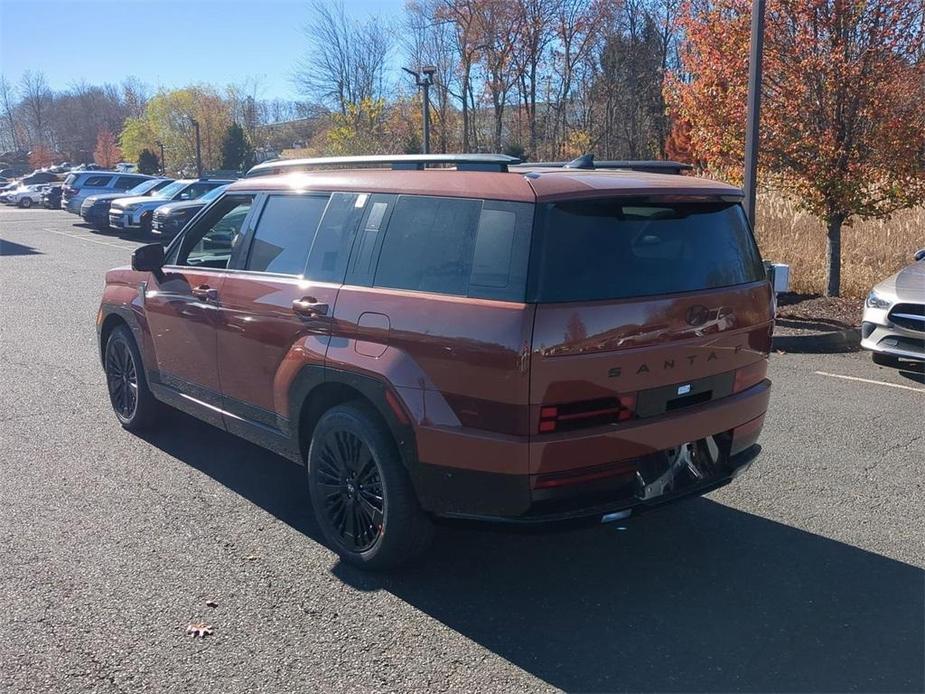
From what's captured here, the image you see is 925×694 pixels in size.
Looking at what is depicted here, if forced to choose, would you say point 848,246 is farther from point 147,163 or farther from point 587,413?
point 147,163

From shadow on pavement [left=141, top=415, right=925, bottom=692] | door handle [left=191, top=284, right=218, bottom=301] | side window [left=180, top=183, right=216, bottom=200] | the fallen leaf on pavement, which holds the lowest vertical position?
the fallen leaf on pavement

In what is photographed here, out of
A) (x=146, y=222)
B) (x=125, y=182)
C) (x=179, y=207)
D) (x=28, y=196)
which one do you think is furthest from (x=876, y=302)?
(x=28, y=196)

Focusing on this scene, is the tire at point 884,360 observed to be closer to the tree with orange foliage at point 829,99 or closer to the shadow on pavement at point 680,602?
the tree with orange foliage at point 829,99

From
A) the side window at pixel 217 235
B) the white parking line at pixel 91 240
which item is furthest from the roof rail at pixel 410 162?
the white parking line at pixel 91 240

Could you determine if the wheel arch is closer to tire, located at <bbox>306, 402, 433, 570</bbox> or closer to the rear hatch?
tire, located at <bbox>306, 402, 433, 570</bbox>

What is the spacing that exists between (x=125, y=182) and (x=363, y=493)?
30656mm

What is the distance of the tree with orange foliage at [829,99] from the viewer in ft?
33.1

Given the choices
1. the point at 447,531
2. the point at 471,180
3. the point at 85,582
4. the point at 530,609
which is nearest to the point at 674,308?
the point at 471,180

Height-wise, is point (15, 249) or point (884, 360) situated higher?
point (15, 249)

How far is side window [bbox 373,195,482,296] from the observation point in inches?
140

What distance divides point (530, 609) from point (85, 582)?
207 centimetres

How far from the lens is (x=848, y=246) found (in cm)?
1330

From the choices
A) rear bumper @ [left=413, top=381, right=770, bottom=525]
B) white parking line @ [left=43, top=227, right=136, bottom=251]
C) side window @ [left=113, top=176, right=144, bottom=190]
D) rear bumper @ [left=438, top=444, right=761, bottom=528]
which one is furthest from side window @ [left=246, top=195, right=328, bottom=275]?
side window @ [left=113, top=176, right=144, bottom=190]

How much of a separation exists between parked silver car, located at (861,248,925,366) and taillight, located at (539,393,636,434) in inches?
206
